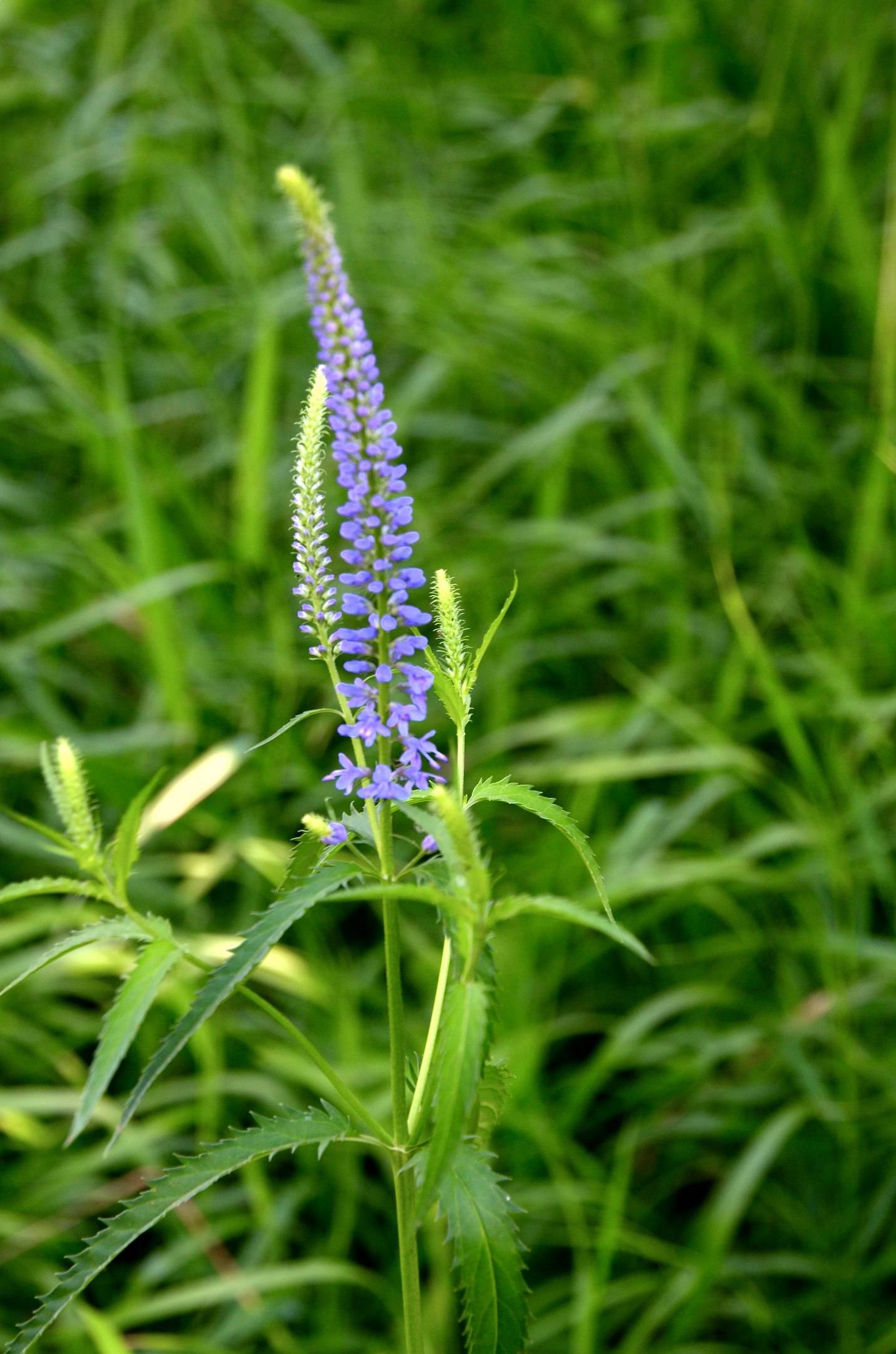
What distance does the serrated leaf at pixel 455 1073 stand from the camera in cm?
112

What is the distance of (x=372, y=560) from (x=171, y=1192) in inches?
26.3

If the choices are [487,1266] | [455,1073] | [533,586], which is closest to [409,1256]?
[487,1266]

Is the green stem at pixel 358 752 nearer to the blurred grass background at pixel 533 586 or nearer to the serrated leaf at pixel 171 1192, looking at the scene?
the serrated leaf at pixel 171 1192

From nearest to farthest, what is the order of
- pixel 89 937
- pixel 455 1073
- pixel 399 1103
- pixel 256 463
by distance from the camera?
pixel 455 1073 → pixel 89 937 → pixel 399 1103 → pixel 256 463

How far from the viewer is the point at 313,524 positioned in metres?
1.38

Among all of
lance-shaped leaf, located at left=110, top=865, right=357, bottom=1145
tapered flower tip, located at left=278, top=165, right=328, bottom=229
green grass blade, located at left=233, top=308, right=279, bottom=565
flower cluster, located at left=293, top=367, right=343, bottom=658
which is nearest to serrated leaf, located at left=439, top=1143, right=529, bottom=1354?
lance-shaped leaf, located at left=110, top=865, right=357, bottom=1145

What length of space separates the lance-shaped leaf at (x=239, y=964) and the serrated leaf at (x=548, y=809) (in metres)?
Result: 0.18

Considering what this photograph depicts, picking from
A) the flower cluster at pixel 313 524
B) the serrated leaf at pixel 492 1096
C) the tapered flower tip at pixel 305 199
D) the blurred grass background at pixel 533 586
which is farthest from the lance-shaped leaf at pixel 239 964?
the blurred grass background at pixel 533 586

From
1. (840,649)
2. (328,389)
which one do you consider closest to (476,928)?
(328,389)

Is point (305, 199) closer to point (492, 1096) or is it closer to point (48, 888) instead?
point (48, 888)

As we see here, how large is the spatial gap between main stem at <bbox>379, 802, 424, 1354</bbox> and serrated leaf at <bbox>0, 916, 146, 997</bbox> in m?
0.26

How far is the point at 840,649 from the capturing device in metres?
4.13

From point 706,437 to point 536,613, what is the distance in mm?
1041

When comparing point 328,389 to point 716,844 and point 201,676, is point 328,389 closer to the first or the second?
point 716,844
